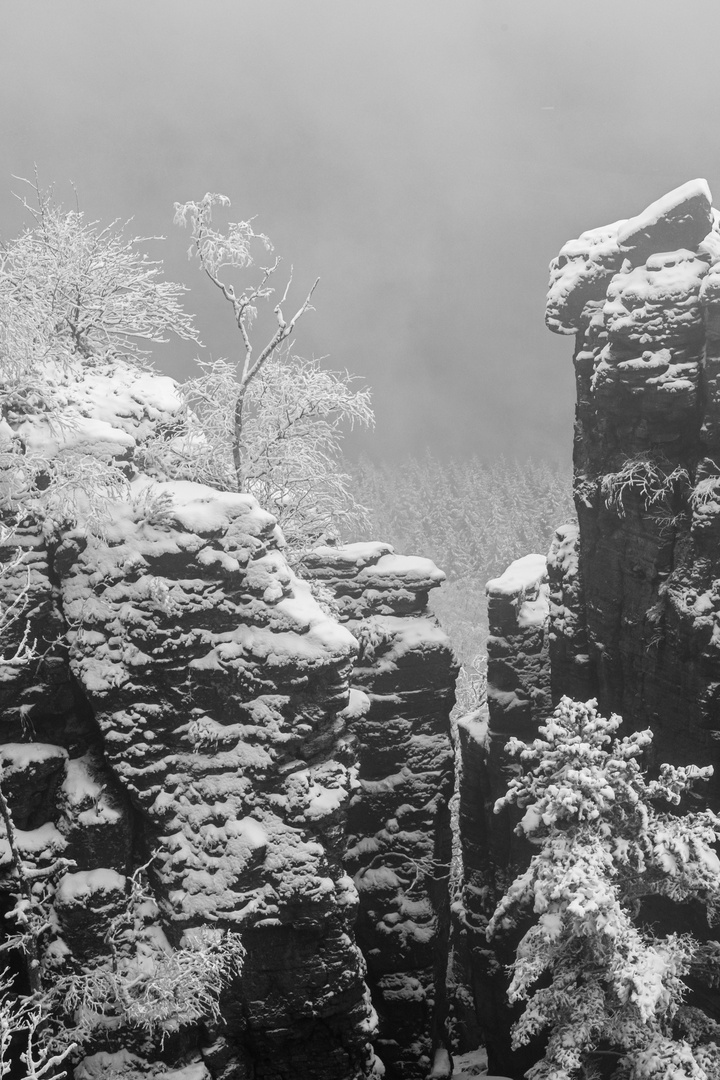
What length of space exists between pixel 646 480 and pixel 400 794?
10.9 metres

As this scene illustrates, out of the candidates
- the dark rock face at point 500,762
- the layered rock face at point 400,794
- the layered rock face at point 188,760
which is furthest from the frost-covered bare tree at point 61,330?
the dark rock face at point 500,762

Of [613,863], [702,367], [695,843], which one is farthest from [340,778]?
[702,367]

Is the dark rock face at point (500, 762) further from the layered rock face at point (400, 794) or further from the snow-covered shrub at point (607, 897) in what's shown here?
the snow-covered shrub at point (607, 897)

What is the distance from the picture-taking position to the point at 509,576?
22.4 m

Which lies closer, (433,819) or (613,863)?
(613,863)

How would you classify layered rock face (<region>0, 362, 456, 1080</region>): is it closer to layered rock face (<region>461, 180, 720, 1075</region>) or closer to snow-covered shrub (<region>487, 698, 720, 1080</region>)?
snow-covered shrub (<region>487, 698, 720, 1080</region>)

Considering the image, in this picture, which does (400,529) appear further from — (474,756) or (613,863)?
(613,863)

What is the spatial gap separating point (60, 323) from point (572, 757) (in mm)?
12879

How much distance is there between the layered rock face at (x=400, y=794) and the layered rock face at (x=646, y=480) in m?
3.07

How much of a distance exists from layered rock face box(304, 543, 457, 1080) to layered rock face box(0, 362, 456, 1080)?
670 centimetres

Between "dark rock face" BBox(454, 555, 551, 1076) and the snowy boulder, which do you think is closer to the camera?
the snowy boulder

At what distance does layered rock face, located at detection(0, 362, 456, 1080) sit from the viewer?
11.7 metres

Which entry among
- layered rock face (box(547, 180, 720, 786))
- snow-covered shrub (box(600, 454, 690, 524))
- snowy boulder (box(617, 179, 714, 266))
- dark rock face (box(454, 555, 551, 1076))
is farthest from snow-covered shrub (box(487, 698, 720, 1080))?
snowy boulder (box(617, 179, 714, 266))

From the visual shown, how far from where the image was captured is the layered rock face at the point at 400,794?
19.6 meters
